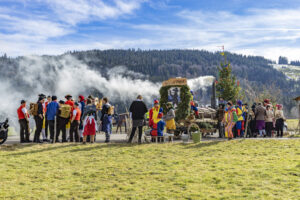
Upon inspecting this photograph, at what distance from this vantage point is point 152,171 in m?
9.23

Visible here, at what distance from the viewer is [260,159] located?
1055 cm

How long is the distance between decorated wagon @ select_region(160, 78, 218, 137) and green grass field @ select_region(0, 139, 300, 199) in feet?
9.24

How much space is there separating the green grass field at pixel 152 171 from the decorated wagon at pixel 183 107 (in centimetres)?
282

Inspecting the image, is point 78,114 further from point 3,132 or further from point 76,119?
point 3,132

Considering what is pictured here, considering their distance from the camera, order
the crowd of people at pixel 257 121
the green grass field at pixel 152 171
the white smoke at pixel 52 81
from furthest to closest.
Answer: the white smoke at pixel 52 81 < the crowd of people at pixel 257 121 < the green grass field at pixel 152 171

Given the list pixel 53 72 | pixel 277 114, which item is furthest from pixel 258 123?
pixel 53 72

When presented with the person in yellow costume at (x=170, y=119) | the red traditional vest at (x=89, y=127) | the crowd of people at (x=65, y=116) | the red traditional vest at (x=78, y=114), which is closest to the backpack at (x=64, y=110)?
Answer: the crowd of people at (x=65, y=116)

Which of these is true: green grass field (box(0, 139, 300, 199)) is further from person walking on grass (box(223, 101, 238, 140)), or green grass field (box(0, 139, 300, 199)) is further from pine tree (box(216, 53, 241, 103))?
pine tree (box(216, 53, 241, 103))

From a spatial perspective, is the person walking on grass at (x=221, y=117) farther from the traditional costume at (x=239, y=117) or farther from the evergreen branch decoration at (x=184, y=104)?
the evergreen branch decoration at (x=184, y=104)

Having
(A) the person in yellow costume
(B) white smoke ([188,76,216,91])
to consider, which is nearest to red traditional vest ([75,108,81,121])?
(A) the person in yellow costume

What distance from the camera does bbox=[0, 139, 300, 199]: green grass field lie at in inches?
293

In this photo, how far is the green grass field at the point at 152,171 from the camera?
7.45 m

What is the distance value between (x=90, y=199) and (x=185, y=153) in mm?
5350

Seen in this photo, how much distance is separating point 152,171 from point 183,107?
7628 millimetres
